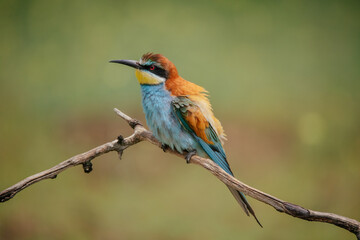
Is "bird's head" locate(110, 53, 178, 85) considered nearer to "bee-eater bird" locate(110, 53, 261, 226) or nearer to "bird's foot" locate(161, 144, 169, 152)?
"bee-eater bird" locate(110, 53, 261, 226)

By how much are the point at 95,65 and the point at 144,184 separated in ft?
2.63

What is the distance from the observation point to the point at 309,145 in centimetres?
227

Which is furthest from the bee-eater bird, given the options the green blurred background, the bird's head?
the green blurred background

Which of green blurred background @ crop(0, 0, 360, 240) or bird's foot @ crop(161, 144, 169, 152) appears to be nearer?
bird's foot @ crop(161, 144, 169, 152)

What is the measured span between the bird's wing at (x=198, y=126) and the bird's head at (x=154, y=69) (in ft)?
0.46

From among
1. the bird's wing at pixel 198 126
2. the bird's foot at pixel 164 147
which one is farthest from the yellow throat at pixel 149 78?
the bird's foot at pixel 164 147

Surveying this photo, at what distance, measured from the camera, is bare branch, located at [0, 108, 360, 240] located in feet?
4.60

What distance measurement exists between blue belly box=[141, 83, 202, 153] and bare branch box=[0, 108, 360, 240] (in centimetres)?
7

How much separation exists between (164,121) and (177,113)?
0.25 ft

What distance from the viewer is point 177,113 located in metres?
1.76

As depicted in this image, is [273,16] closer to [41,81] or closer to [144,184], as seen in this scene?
[144,184]

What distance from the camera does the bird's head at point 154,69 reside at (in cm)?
180

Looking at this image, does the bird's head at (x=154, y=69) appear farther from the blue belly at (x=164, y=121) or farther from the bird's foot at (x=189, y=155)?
the bird's foot at (x=189, y=155)

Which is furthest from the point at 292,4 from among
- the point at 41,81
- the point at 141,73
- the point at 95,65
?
the point at 41,81
